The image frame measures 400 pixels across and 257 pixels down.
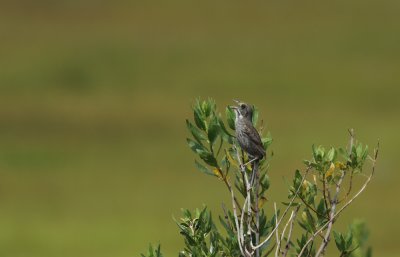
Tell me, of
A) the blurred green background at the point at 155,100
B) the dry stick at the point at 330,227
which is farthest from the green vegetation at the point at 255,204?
the blurred green background at the point at 155,100

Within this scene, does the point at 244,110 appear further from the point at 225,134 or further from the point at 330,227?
the point at 330,227

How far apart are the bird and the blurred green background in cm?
1850

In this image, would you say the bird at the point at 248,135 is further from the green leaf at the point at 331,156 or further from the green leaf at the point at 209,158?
the green leaf at the point at 331,156

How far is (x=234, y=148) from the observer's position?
3.94 m

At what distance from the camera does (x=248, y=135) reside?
383 cm

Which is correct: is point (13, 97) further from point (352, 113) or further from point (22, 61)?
point (352, 113)

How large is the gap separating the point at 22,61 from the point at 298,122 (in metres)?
9.59

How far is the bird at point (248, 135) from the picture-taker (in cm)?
382

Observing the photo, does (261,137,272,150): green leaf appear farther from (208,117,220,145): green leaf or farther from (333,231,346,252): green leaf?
(333,231,346,252): green leaf

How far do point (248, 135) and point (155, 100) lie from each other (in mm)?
32505

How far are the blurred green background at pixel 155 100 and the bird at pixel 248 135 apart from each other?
18504mm

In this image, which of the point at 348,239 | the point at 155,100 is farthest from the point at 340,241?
the point at 155,100

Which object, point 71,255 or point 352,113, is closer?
point 71,255

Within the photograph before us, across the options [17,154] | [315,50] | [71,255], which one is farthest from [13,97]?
[71,255]
